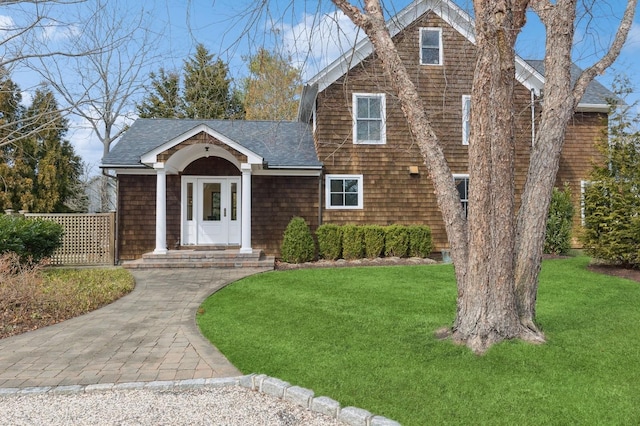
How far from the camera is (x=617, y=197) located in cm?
939

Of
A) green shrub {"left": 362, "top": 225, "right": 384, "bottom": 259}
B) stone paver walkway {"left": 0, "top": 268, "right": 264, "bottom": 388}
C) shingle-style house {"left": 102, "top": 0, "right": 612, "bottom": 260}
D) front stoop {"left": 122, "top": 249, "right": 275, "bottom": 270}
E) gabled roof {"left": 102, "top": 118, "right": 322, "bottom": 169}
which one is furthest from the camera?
shingle-style house {"left": 102, "top": 0, "right": 612, "bottom": 260}

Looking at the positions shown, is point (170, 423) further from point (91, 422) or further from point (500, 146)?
point (500, 146)

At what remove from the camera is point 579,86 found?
4.80 m

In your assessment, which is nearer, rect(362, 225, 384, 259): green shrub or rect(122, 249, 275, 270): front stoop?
rect(122, 249, 275, 270): front stoop

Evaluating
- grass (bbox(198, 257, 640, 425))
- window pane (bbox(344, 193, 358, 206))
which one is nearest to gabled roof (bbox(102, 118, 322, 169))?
Answer: window pane (bbox(344, 193, 358, 206))

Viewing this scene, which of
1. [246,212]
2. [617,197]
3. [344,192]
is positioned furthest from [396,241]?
[617,197]

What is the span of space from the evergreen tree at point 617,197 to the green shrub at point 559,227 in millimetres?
1803

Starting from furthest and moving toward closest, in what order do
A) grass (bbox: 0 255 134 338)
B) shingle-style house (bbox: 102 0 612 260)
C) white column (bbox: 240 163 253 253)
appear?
shingle-style house (bbox: 102 0 612 260) → white column (bbox: 240 163 253 253) → grass (bbox: 0 255 134 338)

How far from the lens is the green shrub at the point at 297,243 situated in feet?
38.1

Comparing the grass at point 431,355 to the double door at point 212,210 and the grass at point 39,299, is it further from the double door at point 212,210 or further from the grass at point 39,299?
the double door at point 212,210

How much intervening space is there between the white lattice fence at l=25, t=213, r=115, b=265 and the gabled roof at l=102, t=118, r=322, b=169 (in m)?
1.74

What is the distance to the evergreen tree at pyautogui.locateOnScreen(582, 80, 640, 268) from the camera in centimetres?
916

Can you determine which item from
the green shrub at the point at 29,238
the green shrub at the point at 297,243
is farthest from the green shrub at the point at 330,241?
the green shrub at the point at 29,238

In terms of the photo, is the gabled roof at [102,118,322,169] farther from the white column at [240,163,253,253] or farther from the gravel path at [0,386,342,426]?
the gravel path at [0,386,342,426]
